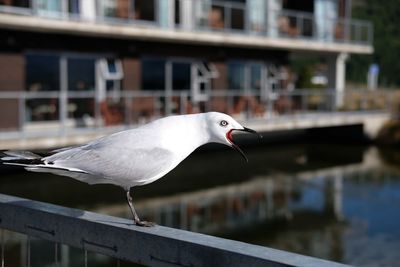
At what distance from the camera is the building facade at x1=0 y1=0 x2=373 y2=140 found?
15.2 meters

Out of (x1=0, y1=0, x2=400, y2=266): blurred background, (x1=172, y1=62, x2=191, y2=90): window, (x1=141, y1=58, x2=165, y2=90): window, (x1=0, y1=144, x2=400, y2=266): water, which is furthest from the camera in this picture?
(x1=172, y1=62, x2=191, y2=90): window

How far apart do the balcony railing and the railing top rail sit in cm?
1330

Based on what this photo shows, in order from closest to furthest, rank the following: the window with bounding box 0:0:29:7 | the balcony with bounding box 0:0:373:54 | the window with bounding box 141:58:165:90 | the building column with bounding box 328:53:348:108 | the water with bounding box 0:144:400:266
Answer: the water with bounding box 0:144:400:266
the window with bounding box 0:0:29:7
the balcony with bounding box 0:0:373:54
the window with bounding box 141:58:165:90
the building column with bounding box 328:53:348:108

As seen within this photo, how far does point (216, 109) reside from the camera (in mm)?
19031

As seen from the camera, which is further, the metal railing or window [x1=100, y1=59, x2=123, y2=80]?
window [x1=100, y1=59, x2=123, y2=80]

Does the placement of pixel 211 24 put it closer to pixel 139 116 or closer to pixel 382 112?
pixel 139 116

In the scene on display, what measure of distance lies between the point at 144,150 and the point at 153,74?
731 inches

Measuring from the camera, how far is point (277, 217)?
12508mm

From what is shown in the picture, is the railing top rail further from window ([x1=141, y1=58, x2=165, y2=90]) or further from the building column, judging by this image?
the building column

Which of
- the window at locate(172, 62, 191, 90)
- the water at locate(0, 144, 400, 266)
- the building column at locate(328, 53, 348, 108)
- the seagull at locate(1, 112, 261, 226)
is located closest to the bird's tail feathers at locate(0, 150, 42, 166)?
the seagull at locate(1, 112, 261, 226)

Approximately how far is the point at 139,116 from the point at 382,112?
1300 cm

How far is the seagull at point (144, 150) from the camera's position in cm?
283

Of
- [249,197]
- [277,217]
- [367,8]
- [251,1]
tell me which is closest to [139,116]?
[249,197]

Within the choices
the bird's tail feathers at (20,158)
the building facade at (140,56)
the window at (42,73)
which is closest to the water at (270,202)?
the building facade at (140,56)
